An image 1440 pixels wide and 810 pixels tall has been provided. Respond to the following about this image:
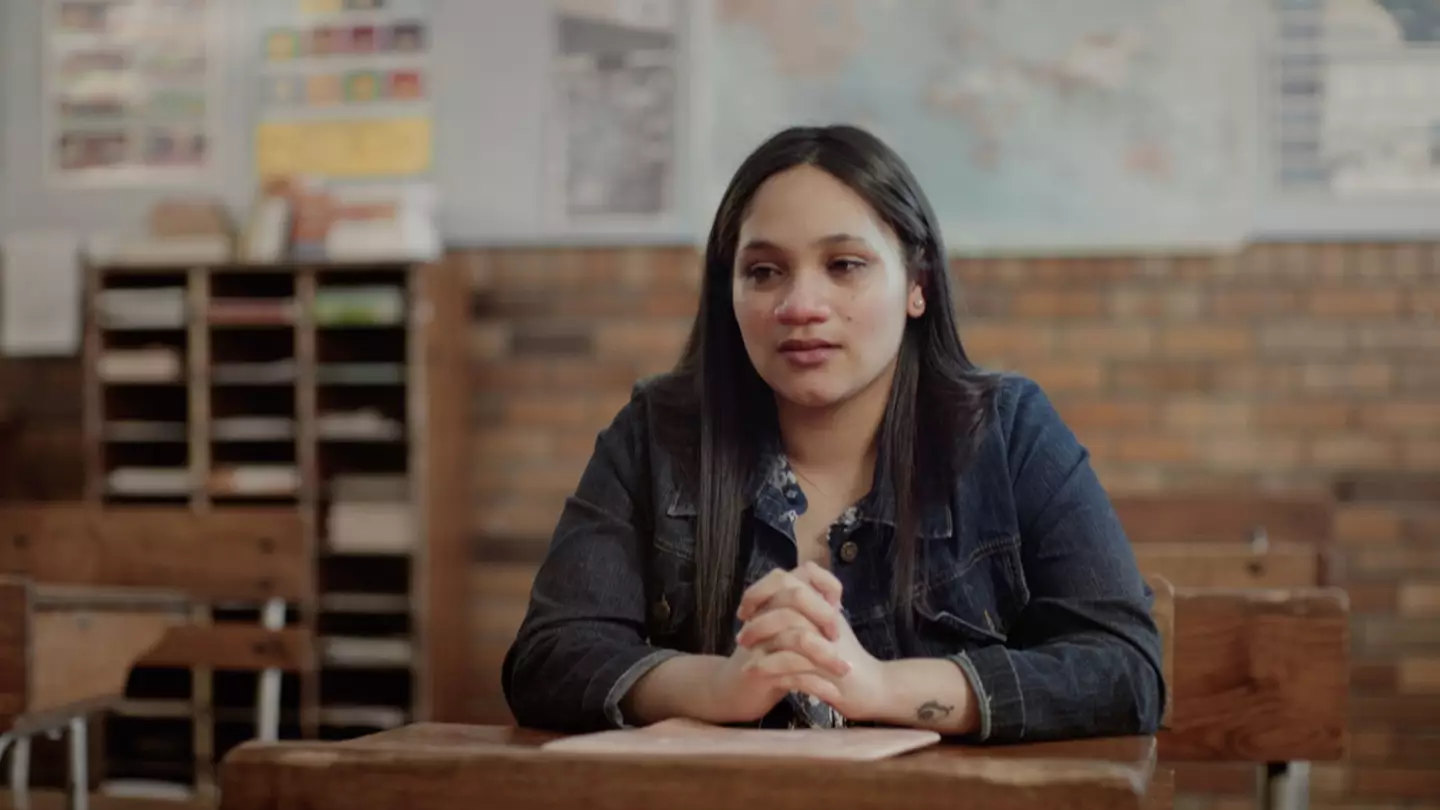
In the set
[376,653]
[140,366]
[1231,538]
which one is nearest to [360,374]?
[140,366]

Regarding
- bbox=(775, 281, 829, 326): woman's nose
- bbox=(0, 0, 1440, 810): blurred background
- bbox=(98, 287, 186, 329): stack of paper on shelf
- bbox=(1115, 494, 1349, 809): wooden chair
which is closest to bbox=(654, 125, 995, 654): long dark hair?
bbox=(775, 281, 829, 326): woman's nose

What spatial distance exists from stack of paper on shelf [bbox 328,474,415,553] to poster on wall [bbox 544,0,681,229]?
0.96m

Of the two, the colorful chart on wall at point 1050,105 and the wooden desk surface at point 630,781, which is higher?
the colorful chart on wall at point 1050,105

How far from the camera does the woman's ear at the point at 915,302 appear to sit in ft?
5.26

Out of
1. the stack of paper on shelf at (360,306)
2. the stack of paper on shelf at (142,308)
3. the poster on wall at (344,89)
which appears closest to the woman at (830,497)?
the stack of paper on shelf at (360,306)

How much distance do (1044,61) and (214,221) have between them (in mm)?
2469

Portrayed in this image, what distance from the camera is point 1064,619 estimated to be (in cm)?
142

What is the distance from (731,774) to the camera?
875 millimetres

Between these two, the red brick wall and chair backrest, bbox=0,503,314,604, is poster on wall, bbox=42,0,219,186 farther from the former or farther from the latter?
chair backrest, bbox=0,503,314,604

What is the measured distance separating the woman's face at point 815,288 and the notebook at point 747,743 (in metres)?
0.38

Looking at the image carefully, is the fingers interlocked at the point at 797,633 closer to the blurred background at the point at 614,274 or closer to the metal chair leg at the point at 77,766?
the metal chair leg at the point at 77,766

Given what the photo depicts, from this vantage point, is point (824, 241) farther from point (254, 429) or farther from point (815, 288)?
point (254, 429)

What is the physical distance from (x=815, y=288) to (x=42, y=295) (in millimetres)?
3990

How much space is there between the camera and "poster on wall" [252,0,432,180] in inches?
184
